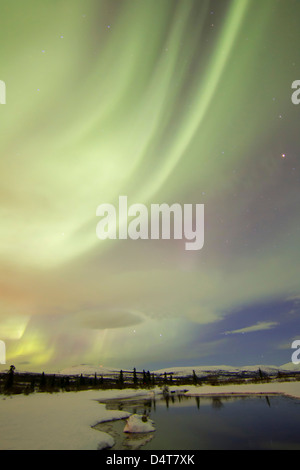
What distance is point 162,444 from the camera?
50.5 ft
